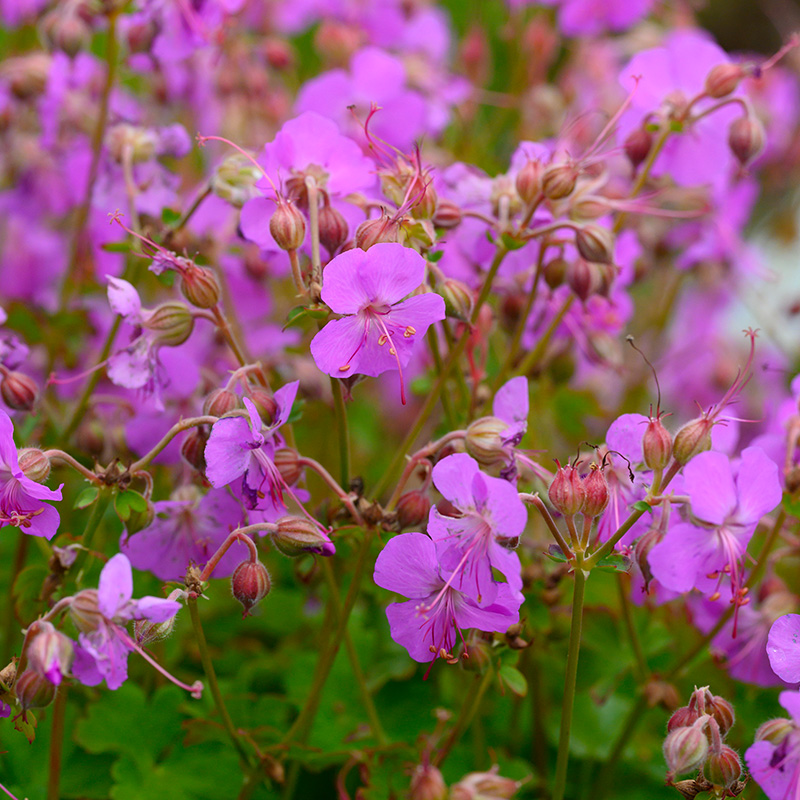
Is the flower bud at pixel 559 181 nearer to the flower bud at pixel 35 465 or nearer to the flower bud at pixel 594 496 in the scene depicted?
the flower bud at pixel 594 496

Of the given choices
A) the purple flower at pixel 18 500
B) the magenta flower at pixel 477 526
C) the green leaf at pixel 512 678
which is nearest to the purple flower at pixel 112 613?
the purple flower at pixel 18 500

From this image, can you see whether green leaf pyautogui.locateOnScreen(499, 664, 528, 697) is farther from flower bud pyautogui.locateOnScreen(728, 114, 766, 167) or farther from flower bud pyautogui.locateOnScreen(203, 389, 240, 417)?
flower bud pyautogui.locateOnScreen(728, 114, 766, 167)

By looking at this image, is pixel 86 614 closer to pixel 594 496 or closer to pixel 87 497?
pixel 87 497

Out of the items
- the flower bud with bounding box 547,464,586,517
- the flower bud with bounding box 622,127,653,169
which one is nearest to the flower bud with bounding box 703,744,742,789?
the flower bud with bounding box 547,464,586,517

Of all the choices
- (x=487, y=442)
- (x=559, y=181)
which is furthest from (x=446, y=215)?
(x=487, y=442)

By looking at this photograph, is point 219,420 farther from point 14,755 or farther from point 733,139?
point 733,139

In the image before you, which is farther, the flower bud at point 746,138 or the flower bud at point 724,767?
the flower bud at point 746,138

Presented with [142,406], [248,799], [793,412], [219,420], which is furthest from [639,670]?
[142,406]
